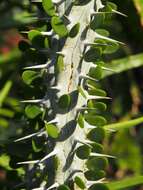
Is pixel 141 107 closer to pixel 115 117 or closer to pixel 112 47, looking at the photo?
pixel 115 117

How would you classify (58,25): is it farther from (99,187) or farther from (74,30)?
(99,187)

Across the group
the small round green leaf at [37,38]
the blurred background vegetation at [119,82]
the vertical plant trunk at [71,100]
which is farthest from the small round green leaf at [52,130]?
the blurred background vegetation at [119,82]

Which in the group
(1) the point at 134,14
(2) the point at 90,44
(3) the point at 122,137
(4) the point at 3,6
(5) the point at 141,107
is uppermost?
(2) the point at 90,44

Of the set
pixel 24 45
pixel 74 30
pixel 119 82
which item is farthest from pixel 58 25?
pixel 119 82

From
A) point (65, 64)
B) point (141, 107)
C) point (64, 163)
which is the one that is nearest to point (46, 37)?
point (65, 64)

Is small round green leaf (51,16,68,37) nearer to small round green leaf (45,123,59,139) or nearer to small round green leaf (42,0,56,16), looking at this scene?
small round green leaf (42,0,56,16)

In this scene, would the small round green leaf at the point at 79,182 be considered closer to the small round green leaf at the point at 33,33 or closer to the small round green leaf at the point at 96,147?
the small round green leaf at the point at 96,147

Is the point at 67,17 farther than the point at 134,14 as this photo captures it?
No
